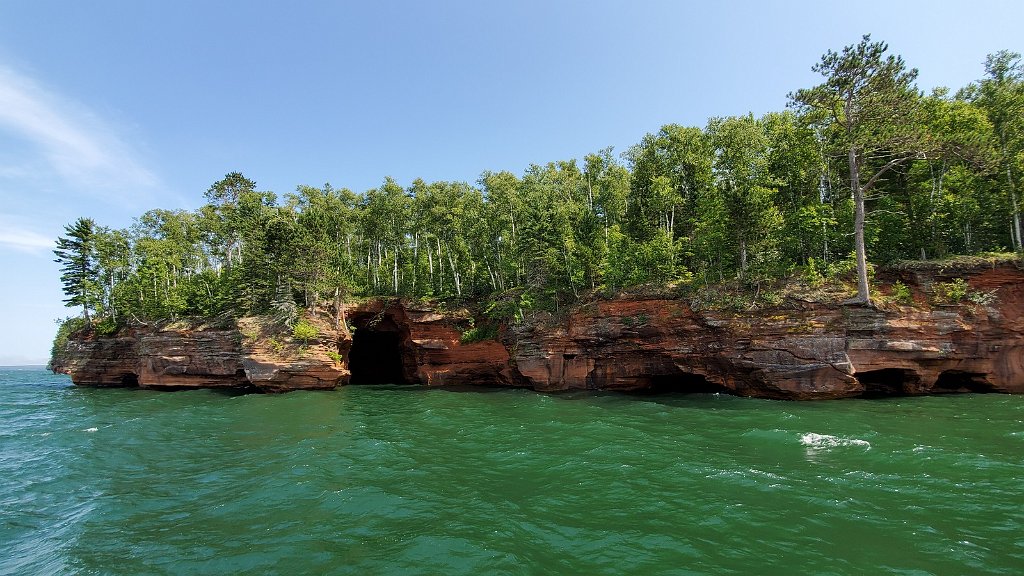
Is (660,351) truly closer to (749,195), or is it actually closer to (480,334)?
(749,195)

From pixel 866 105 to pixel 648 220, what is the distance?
14.0m

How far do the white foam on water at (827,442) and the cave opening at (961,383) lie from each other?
Result: 44.0ft

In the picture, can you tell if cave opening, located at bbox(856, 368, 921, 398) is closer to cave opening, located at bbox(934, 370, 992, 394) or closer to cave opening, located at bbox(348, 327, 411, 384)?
cave opening, located at bbox(934, 370, 992, 394)

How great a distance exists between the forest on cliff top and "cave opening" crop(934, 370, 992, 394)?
620 cm

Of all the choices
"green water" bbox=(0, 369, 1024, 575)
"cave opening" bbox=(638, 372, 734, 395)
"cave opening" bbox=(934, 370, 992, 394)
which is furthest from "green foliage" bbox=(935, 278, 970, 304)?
"cave opening" bbox=(638, 372, 734, 395)

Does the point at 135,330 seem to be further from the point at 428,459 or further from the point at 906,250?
the point at 906,250

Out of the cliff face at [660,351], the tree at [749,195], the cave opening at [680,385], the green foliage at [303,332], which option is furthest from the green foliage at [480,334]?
the tree at [749,195]

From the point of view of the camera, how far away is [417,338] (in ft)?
109

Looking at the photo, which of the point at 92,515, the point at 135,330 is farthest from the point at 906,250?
the point at 135,330

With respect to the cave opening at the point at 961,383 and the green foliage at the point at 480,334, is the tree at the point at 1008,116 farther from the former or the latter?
the green foliage at the point at 480,334

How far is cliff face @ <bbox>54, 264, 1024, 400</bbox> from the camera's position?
1883cm

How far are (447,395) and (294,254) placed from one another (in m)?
16.8

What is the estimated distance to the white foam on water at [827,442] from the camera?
1194 cm

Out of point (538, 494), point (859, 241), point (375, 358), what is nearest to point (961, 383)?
point (859, 241)
